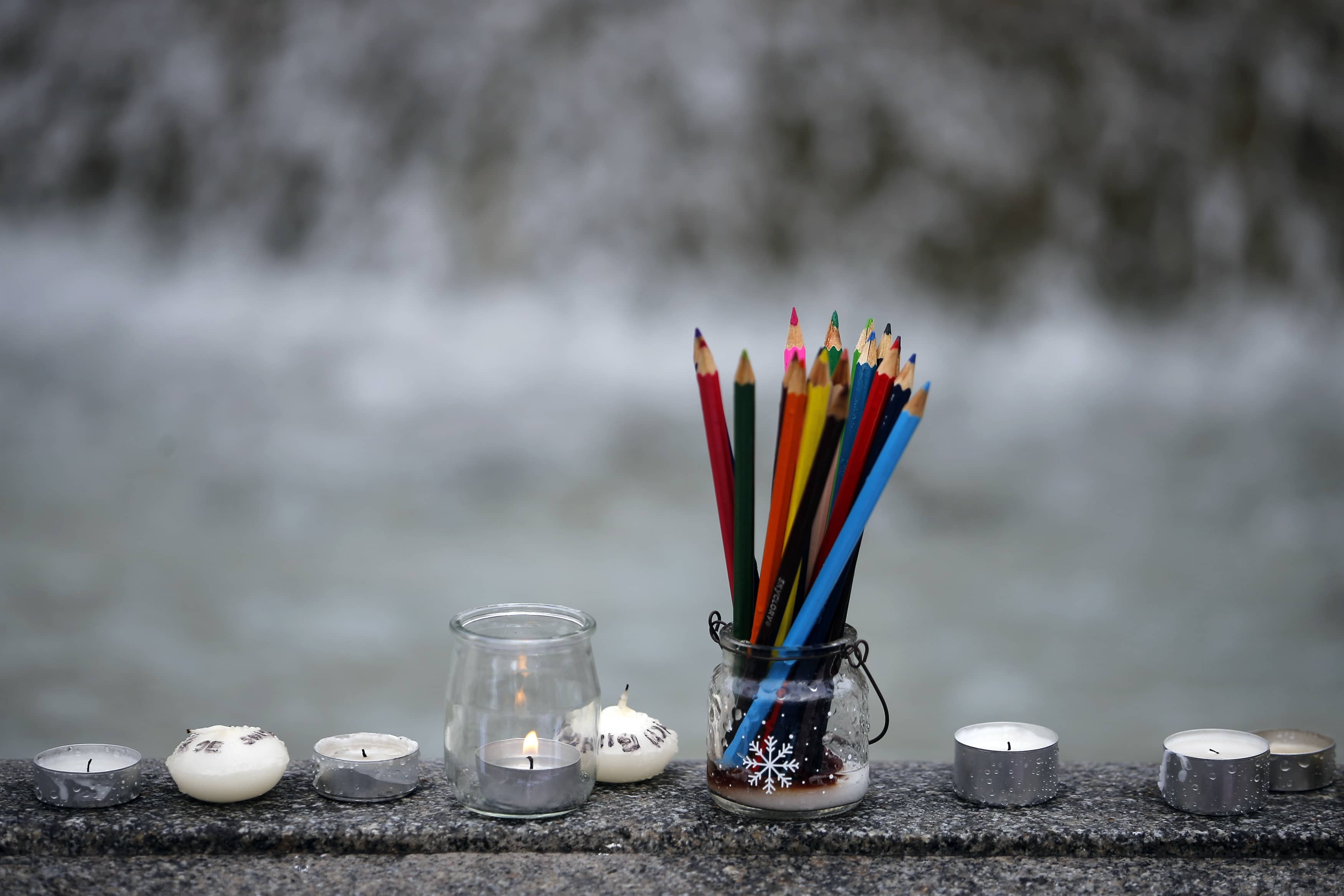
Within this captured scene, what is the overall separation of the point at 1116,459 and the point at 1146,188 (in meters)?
0.51

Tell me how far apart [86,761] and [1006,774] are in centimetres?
52

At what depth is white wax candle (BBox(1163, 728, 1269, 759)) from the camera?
0.68 meters

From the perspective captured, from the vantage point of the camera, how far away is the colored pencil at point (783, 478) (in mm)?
586

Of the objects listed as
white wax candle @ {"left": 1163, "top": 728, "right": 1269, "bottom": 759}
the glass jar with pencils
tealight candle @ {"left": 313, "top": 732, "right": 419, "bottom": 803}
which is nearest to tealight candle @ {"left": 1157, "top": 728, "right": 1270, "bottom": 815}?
white wax candle @ {"left": 1163, "top": 728, "right": 1269, "bottom": 759}

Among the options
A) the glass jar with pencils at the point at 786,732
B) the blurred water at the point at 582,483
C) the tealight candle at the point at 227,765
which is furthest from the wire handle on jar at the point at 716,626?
the blurred water at the point at 582,483

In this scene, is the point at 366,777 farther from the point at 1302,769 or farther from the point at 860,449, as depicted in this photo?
the point at 1302,769

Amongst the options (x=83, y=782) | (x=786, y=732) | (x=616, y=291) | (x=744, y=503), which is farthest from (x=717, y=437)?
(x=616, y=291)

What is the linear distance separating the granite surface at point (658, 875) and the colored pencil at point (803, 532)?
0.40ft

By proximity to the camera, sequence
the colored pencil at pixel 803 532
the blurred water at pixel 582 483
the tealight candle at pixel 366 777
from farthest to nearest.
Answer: the blurred water at pixel 582 483
the tealight candle at pixel 366 777
the colored pencil at pixel 803 532

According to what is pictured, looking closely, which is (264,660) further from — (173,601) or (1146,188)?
(1146,188)

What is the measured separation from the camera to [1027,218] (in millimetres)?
2186

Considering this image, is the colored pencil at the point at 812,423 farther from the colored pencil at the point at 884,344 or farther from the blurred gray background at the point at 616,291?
Result: the blurred gray background at the point at 616,291

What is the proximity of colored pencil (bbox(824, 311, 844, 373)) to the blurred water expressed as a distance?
1487 mm

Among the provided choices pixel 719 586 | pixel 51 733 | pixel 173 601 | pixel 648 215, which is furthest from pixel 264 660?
pixel 648 215
